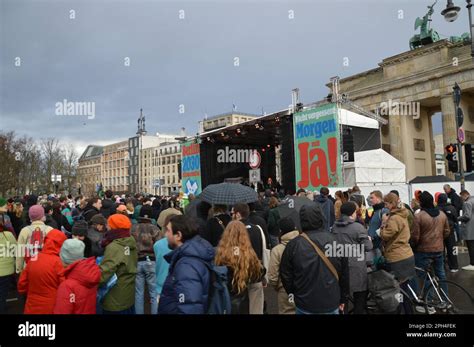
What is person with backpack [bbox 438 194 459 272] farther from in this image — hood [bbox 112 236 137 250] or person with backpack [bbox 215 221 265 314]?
hood [bbox 112 236 137 250]

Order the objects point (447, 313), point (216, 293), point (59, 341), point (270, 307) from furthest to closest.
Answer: point (270, 307) < point (447, 313) < point (59, 341) < point (216, 293)

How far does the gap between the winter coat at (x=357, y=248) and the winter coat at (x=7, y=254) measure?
4.19 meters

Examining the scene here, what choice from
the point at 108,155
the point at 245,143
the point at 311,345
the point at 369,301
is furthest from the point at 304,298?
the point at 108,155

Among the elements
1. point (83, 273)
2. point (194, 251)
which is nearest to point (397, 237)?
point (194, 251)

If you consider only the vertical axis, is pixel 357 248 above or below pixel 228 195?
below

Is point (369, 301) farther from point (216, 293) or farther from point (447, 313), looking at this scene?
point (216, 293)

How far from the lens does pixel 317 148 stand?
16250 mm

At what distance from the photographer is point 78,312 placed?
360 centimetres

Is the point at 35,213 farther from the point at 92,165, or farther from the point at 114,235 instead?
the point at 92,165

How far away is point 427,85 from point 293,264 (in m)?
31.8

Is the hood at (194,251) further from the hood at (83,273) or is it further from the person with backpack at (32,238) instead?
the person with backpack at (32,238)

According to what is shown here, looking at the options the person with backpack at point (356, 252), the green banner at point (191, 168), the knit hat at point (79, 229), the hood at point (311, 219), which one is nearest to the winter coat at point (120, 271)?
the knit hat at point (79, 229)

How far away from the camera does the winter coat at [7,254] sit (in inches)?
186

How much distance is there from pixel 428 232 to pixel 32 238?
5878mm
